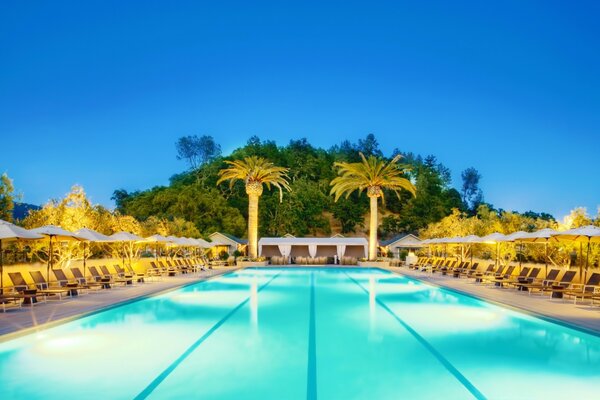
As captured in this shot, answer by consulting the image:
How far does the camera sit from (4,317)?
10.5 metres

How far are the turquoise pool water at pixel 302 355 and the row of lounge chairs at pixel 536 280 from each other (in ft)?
7.28

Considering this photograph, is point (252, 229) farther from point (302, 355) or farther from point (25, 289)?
point (302, 355)

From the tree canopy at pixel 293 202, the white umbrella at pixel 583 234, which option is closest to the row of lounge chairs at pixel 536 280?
the white umbrella at pixel 583 234

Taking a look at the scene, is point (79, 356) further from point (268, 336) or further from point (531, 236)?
point (531, 236)

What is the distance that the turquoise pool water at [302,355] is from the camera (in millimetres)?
6645

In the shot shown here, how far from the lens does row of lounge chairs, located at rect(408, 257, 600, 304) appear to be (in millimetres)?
13836

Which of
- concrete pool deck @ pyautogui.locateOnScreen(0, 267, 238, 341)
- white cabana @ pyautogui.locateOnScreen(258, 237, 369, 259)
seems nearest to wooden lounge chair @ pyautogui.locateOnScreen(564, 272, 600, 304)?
concrete pool deck @ pyautogui.locateOnScreen(0, 267, 238, 341)

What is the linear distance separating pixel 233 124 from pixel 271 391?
91.1m

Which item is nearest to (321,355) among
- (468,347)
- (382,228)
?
(468,347)

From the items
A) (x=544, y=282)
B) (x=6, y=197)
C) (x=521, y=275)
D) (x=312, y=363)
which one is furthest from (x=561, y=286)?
(x=6, y=197)

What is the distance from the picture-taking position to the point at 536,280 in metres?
17.1

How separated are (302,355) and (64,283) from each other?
32.2 feet

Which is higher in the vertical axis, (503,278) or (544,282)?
(544,282)

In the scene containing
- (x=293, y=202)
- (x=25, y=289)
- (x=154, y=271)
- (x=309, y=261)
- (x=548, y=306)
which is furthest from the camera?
(x=293, y=202)
